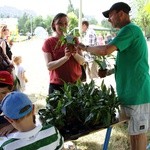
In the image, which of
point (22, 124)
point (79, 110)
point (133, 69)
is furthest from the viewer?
point (133, 69)

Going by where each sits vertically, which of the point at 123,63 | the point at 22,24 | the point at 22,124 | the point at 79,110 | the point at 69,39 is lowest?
the point at 79,110

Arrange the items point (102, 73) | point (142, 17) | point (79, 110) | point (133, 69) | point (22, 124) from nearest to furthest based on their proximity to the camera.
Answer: point (22, 124)
point (79, 110)
point (133, 69)
point (102, 73)
point (142, 17)

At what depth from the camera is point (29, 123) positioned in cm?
124

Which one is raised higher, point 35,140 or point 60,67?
point 60,67

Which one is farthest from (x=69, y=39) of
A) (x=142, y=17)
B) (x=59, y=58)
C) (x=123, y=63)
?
(x=142, y=17)

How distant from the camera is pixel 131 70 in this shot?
2.23m

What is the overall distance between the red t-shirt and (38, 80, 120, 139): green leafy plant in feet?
1.38

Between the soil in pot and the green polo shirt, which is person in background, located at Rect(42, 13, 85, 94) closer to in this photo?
the soil in pot

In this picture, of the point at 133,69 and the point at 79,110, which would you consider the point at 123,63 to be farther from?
the point at 79,110

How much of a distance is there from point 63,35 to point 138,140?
41.1 inches

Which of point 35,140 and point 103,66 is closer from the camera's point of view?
point 35,140

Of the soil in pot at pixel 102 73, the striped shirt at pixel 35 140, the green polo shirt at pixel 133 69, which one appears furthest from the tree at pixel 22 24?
the striped shirt at pixel 35 140

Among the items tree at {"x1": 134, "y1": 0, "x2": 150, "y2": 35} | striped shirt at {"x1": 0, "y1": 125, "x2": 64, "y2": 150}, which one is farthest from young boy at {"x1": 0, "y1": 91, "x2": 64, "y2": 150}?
tree at {"x1": 134, "y1": 0, "x2": 150, "y2": 35}

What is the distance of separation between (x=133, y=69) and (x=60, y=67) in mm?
678
